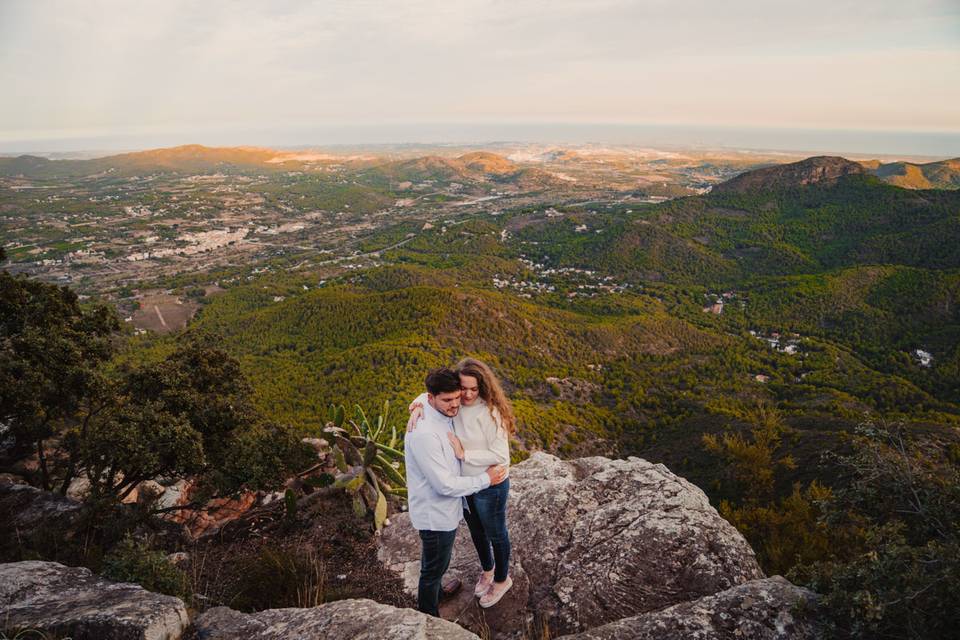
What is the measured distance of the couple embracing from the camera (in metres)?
4.16

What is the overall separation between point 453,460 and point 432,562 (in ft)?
4.10

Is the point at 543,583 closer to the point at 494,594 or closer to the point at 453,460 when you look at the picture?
the point at 494,594

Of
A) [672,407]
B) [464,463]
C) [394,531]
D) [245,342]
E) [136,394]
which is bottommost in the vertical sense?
[672,407]

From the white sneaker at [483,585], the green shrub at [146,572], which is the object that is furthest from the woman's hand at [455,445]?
the green shrub at [146,572]

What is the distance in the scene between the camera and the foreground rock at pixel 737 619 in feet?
12.3

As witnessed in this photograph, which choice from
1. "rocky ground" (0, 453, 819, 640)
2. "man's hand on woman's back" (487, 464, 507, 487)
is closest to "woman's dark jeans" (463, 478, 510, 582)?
"man's hand on woman's back" (487, 464, 507, 487)

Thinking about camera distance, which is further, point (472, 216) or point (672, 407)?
point (472, 216)

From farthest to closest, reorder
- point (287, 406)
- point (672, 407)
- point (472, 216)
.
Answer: point (472, 216)
point (672, 407)
point (287, 406)

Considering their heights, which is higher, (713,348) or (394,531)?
(394,531)

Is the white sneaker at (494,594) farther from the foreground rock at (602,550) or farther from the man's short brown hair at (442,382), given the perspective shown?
the man's short brown hair at (442,382)

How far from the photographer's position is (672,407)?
128 feet

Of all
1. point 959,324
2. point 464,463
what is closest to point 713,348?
point 959,324

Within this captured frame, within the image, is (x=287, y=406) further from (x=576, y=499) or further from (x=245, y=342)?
(x=576, y=499)

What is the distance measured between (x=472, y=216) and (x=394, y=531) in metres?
135
